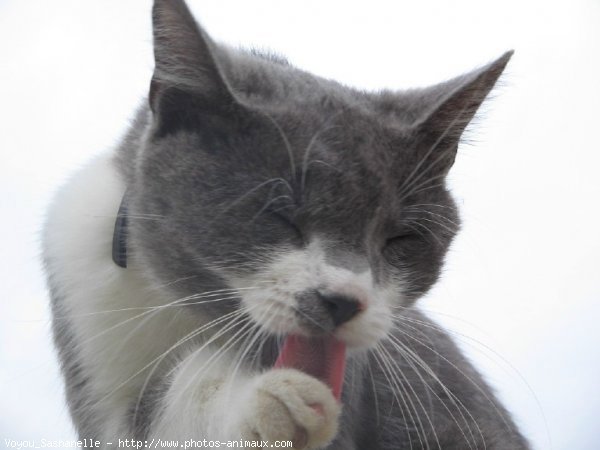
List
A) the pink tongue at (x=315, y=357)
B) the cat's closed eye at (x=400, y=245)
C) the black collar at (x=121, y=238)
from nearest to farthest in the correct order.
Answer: the pink tongue at (x=315, y=357) < the cat's closed eye at (x=400, y=245) < the black collar at (x=121, y=238)

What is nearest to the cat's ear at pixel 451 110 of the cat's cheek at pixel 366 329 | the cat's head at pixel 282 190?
the cat's head at pixel 282 190

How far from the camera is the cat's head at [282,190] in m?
1.34

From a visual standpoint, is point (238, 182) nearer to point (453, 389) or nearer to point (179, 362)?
point (179, 362)

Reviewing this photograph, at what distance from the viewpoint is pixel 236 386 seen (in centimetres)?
144

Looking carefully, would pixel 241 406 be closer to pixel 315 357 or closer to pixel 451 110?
pixel 315 357

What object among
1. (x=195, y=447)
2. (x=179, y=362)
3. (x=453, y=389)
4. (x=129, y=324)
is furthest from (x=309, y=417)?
(x=453, y=389)

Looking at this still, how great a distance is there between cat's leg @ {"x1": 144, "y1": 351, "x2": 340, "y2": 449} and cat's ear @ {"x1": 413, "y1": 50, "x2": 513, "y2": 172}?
0.62 metres

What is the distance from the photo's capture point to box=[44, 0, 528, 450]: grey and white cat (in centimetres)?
134

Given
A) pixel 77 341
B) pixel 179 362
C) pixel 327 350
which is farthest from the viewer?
pixel 77 341

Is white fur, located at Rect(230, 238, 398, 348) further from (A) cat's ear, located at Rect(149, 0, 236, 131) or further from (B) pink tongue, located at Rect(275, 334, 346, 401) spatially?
(A) cat's ear, located at Rect(149, 0, 236, 131)

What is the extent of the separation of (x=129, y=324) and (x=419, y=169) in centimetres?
75

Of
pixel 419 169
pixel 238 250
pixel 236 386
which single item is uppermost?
pixel 419 169

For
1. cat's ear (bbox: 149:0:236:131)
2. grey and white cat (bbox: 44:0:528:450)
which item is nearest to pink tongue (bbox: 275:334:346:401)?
grey and white cat (bbox: 44:0:528:450)

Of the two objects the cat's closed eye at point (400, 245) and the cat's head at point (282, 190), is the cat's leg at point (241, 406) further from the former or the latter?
the cat's closed eye at point (400, 245)
